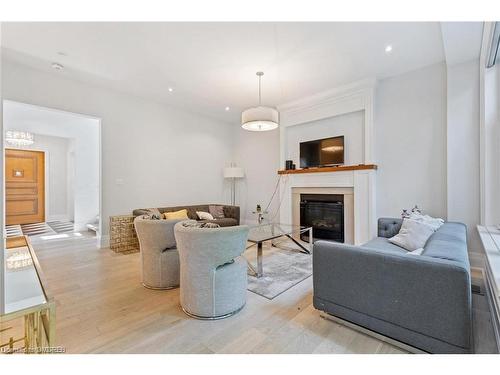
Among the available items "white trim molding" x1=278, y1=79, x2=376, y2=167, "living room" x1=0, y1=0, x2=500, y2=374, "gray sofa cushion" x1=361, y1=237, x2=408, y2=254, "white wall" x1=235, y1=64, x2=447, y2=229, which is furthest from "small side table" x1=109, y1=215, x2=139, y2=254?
"white wall" x1=235, y1=64, x2=447, y2=229

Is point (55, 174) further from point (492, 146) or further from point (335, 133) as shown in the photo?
point (492, 146)

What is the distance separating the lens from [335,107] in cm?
421

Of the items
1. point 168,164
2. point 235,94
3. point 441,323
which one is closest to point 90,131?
point 168,164

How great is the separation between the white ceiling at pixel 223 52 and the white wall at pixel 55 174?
442cm

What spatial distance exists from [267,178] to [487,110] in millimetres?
3852

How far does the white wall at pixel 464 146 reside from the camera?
300 cm

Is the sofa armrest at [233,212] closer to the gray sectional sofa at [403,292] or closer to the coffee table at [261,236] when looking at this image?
the coffee table at [261,236]

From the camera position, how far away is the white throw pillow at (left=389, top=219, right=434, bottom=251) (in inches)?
96.7

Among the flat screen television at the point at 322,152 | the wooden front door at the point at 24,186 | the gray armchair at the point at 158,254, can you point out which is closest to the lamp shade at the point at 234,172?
the flat screen television at the point at 322,152

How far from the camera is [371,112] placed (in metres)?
3.79

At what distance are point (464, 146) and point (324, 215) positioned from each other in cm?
229

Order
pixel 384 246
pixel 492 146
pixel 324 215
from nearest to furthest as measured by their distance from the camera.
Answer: pixel 384 246 → pixel 492 146 → pixel 324 215

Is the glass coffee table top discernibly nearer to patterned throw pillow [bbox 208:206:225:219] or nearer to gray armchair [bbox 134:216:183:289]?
gray armchair [bbox 134:216:183:289]

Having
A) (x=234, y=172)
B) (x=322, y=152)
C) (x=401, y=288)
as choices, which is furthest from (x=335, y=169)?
(x=401, y=288)
